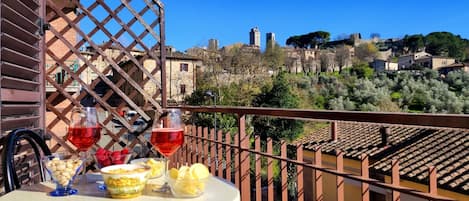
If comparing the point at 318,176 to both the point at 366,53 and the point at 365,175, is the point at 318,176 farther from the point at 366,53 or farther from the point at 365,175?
the point at 366,53

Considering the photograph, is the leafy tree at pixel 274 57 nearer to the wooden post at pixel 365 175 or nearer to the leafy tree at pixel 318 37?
the wooden post at pixel 365 175

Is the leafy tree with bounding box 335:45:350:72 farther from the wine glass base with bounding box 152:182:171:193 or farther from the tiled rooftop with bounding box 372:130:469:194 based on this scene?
the wine glass base with bounding box 152:182:171:193

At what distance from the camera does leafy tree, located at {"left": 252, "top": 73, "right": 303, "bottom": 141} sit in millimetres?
15836

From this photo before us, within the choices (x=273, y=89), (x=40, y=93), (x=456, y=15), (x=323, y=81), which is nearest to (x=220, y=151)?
(x=40, y=93)

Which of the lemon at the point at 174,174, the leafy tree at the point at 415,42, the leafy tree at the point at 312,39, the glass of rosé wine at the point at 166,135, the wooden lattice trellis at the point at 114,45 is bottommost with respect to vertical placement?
the lemon at the point at 174,174

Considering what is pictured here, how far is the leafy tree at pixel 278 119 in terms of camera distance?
15.8 meters

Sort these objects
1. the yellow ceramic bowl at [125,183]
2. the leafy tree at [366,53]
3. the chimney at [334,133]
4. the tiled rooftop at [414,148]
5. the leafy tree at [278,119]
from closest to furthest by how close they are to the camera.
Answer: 1. the yellow ceramic bowl at [125,183]
2. the tiled rooftop at [414,148]
3. the chimney at [334,133]
4. the leafy tree at [278,119]
5. the leafy tree at [366,53]

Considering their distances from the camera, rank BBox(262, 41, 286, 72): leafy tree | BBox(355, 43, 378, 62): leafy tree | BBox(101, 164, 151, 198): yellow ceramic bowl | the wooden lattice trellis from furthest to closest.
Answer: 1. BBox(355, 43, 378, 62): leafy tree
2. BBox(262, 41, 286, 72): leafy tree
3. the wooden lattice trellis
4. BBox(101, 164, 151, 198): yellow ceramic bowl

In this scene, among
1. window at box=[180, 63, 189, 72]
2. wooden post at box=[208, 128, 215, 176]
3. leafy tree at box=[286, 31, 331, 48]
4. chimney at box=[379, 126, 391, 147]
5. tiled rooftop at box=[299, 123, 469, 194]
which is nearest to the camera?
wooden post at box=[208, 128, 215, 176]

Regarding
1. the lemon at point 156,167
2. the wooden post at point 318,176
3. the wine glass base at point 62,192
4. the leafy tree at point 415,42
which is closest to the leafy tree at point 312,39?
the leafy tree at point 415,42

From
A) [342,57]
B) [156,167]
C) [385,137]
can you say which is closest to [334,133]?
[385,137]

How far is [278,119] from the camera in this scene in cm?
1594

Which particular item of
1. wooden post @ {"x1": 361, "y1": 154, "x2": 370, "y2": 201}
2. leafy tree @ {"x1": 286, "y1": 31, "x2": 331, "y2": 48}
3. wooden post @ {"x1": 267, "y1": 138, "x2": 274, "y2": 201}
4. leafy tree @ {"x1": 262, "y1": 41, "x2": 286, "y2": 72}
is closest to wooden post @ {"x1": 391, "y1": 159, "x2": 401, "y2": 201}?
wooden post @ {"x1": 361, "y1": 154, "x2": 370, "y2": 201}

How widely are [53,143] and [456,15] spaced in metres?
52.0
